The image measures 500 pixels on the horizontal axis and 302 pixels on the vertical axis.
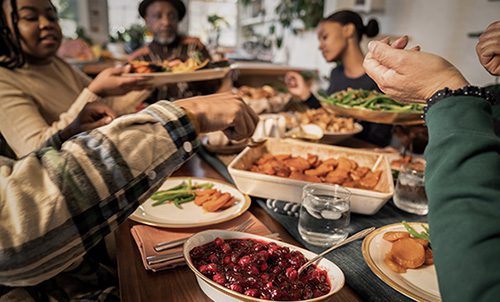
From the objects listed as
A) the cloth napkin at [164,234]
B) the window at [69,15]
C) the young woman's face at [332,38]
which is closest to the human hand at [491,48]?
the cloth napkin at [164,234]

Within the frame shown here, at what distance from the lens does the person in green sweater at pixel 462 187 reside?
0.47 m

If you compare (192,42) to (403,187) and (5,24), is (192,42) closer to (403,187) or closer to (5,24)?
(5,24)

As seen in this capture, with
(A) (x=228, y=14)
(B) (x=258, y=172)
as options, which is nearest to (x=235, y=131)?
(B) (x=258, y=172)

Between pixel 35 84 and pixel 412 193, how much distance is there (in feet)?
4.82

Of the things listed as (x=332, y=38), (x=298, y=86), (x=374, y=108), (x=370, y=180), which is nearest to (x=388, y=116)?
(x=374, y=108)

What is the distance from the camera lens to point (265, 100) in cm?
207

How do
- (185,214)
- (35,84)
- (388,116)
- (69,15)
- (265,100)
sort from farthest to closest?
(69,15), (265,100), (35,84), (388,116), (185,214)

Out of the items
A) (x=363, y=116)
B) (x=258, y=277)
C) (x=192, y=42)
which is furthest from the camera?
(x=192, y=42)

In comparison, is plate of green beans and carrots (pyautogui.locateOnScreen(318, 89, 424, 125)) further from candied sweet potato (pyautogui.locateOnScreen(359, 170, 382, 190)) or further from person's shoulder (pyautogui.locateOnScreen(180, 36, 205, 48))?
person's shoulder (pyautogui.locateOnScreen(180, 36, 205, 48))

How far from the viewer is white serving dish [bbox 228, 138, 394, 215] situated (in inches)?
38.5

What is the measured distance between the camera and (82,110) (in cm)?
141

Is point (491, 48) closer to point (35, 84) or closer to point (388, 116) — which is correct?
point (388, 116)

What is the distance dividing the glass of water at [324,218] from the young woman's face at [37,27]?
1279 mm

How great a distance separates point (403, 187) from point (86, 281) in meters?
0.92
